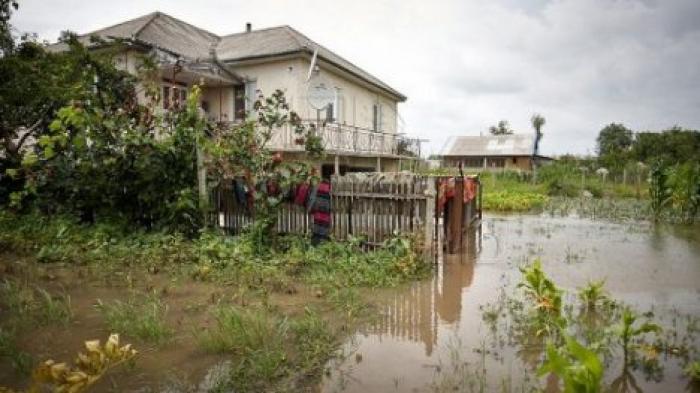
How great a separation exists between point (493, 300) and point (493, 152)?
1673 inches

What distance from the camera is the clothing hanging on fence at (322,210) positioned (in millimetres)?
8430

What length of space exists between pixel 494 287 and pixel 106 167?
774 centimetres

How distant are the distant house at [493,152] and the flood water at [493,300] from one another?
1324 inches

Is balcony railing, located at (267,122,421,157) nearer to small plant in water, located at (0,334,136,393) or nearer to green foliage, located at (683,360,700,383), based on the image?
green foliage, located at (683,360,700,383)

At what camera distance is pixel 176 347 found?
4320 millimetres

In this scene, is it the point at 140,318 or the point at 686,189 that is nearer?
the point at 140,318

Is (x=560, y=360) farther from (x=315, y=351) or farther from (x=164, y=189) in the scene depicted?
(x=164, y=189)

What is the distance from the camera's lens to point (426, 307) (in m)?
5.94

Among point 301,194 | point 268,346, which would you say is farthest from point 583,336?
point 301,194

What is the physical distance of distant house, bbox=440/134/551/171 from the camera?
4512 centimetres

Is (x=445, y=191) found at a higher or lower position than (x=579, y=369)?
higher

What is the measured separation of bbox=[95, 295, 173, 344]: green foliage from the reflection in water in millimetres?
2218

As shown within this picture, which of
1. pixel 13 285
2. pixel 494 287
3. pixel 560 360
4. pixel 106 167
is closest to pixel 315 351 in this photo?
pixel 560 360

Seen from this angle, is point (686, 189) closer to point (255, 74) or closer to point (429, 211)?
point (429, 211)
